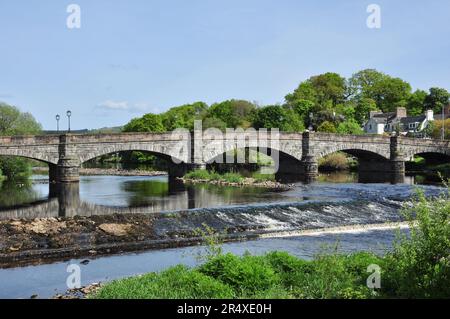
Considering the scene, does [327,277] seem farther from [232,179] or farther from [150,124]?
[150,124]

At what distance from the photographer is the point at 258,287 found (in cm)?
1184

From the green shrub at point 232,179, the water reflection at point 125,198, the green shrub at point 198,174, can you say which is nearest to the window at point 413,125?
the green shrub at point 198,174

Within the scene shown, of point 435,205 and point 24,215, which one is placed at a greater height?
point 435,205

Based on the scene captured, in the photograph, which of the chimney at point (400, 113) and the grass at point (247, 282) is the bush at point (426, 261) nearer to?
the grass at point (247, 282)

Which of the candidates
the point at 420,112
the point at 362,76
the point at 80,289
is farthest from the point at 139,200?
the point at 362,76

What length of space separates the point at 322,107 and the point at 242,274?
99.5 m

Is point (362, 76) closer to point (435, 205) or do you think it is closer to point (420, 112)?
point (420, 112)

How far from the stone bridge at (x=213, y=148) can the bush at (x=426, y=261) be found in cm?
3821

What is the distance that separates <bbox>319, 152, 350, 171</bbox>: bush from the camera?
7644cm

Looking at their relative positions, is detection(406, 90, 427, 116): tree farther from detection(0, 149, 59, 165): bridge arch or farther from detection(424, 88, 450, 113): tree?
detection(0, 149, 59, 165): bridge arch

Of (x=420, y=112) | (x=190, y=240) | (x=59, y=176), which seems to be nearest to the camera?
(x=190, y=240)

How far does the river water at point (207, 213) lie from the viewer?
635 inches

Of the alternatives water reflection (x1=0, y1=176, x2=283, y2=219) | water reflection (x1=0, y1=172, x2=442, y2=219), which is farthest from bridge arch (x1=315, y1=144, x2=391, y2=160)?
water reflection (x1=0, y1=176, x2=283, y2=219)
